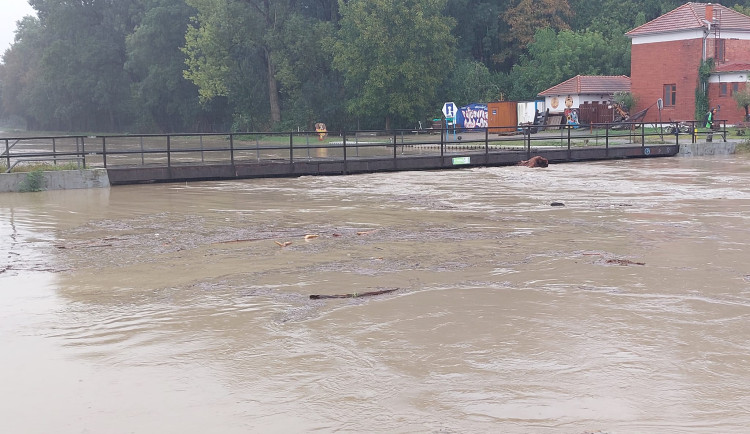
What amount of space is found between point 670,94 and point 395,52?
2243cm

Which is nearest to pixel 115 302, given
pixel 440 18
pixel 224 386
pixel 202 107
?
pixel 224 386

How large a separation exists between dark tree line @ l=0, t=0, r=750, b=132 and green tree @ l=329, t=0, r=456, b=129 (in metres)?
0.11

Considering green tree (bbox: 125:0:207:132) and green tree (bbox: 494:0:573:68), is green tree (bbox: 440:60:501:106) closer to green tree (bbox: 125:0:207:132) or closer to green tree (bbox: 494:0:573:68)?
green tree (bbox: 494:0:573:68)

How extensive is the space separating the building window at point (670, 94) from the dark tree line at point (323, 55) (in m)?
14.8

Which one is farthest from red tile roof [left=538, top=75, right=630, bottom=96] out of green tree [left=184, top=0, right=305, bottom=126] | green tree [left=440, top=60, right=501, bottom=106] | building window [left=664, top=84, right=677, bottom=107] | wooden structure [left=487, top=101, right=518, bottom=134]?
green tree [left=184, top=0, right=305, bottom=126]

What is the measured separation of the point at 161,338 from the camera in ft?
27.7

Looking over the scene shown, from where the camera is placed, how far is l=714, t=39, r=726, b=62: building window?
54812 mm

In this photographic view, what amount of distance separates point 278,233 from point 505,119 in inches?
1867

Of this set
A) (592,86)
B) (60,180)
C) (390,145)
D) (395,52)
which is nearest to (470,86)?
(395,52)

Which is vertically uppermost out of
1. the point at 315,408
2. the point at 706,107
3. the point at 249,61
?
Answer: the point at 249,61

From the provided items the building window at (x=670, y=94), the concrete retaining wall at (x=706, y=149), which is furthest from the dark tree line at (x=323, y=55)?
the concrete retaining wall at (x=706, y=149)

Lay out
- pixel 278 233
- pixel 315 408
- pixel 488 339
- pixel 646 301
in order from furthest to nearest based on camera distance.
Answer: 1. pixel 278 233
2. pixel 646 301
3. pixel 488 339
4. pixel 315 408

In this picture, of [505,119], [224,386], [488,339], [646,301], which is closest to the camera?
[224,386]

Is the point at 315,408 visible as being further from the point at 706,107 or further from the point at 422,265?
the point at 706,107
